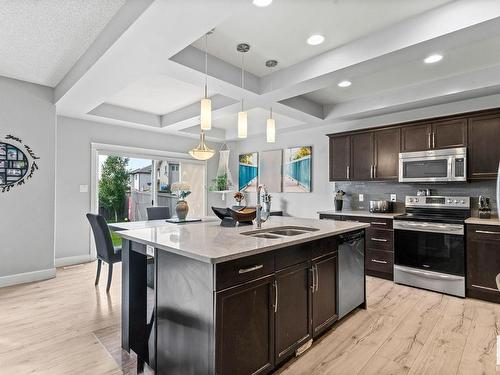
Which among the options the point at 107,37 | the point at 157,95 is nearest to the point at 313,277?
the point at 107,37

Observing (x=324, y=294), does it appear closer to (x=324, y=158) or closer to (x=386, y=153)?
(x=386, y=153)

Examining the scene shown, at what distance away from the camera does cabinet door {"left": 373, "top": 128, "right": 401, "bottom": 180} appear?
4023mm

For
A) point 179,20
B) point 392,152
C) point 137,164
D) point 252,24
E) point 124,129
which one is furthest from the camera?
point 137,164

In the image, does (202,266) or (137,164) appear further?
(137,164)

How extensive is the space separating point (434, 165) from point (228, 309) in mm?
3429

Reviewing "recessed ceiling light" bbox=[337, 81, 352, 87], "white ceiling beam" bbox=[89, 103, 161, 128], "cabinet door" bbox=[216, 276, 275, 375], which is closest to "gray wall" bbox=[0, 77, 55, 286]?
"white ceiling beam" bbox=[89, 103, 161, 128]

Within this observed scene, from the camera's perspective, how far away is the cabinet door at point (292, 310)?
1.87 m

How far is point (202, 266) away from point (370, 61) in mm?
2347

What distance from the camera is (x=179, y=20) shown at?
6.56 ft

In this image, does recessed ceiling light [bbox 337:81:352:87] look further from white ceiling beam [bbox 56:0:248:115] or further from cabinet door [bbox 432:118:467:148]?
white ceiling beam [bbox 56:0:248:115]

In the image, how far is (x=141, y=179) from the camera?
5703mm

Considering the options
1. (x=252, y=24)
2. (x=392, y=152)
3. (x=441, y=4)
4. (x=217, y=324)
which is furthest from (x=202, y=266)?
(x=392, y=152)

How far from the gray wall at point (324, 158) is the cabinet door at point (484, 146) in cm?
35

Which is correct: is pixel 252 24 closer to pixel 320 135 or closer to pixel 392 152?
pixel 392 152
